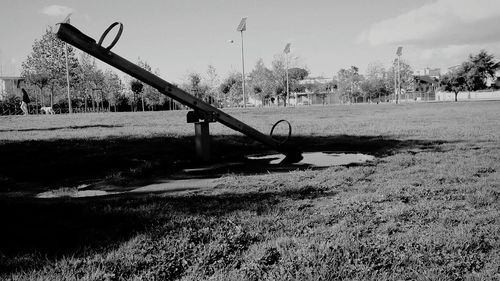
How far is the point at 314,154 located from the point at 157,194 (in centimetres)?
534

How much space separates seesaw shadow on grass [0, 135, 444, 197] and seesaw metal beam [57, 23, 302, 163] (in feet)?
2.74

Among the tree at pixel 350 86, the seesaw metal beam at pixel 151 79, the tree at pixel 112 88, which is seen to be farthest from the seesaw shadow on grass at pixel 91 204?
the tree at pixel 350 86

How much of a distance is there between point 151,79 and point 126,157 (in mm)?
2733

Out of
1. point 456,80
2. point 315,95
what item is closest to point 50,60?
point 456,80

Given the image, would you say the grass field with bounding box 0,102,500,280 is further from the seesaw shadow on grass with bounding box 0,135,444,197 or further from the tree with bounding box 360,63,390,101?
the tree with bounding box 360,63,390,101

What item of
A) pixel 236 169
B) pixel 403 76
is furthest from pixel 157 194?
pixel 403 76

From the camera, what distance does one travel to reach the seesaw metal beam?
674 cm

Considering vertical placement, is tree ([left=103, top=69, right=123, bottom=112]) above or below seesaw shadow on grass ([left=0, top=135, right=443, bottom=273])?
above

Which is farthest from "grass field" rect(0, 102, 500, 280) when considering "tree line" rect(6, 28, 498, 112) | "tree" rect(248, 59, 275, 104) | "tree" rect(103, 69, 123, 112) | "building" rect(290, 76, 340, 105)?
"building" rect(290, 76, 340, 105)

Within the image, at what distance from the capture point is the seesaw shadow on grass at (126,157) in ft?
23.9

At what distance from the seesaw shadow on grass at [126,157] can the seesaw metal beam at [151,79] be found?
0.84m

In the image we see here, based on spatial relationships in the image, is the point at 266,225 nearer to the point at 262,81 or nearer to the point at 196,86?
the point at 196,86

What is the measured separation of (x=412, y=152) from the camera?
32.8 ft

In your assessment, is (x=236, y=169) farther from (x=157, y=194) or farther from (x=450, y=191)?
(x=450, y=191)
